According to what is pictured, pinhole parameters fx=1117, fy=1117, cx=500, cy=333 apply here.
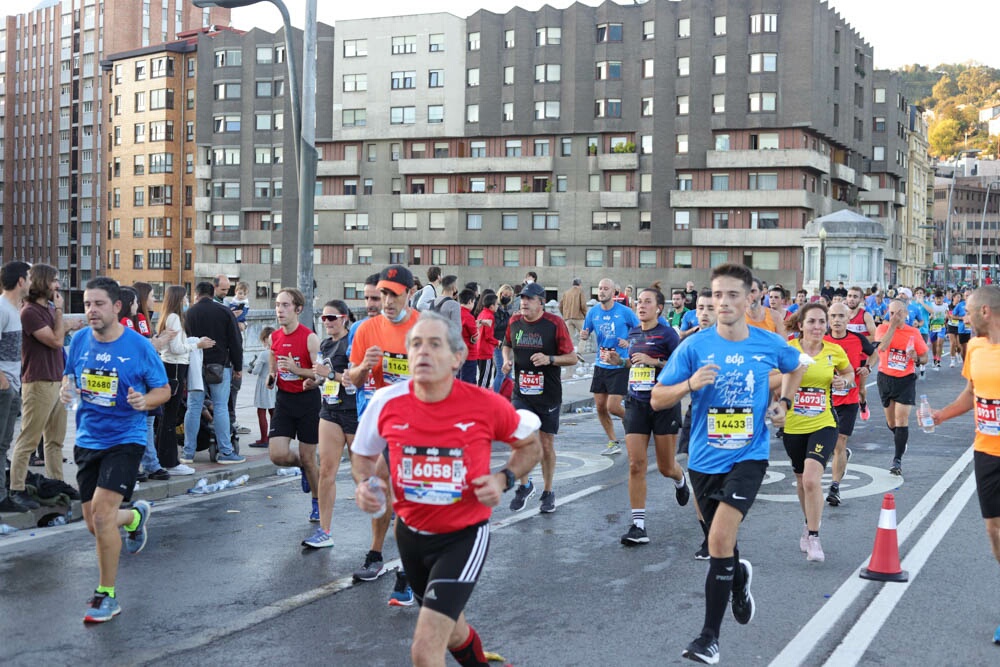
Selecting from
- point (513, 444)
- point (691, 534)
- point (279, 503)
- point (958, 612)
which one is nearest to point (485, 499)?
point (513, 444)

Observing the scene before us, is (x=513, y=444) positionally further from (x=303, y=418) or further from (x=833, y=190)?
(x=833, y=190)

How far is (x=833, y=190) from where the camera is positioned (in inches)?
2948

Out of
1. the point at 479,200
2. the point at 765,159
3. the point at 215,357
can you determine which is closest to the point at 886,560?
the point at 215,357

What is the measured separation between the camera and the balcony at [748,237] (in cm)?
6725

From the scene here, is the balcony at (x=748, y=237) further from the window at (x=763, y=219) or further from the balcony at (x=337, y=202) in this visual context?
the balcony at (x=337, y=202)

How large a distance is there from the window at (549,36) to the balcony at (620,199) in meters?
10.6

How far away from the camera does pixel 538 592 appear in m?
7.23

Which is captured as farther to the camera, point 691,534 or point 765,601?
point 691,534

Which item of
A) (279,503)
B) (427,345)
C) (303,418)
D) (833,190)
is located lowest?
(279,503)

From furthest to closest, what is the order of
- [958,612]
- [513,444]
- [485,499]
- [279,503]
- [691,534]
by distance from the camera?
[279,503], [691,534], [958,612], [513,444], [485,499]

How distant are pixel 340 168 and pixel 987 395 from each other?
73021 millimetres

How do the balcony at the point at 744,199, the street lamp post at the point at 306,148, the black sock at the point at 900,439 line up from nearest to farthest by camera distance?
1. the black sock at the point at 900,439
2. the street lamp post at the point at 306,148
3. the balcony at the point at 744,199

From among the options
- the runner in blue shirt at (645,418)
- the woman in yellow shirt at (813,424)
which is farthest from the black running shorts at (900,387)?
the woman in yellow shirt at (813,424)

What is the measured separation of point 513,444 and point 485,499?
1.35ft
